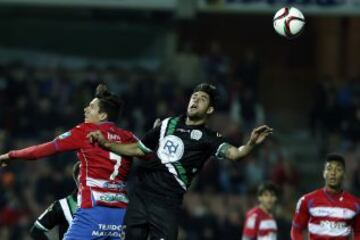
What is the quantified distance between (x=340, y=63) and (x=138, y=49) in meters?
5.27

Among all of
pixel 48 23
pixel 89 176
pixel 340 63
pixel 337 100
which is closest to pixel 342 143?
pixel 337 100

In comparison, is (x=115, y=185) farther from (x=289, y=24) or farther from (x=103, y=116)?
(x=289, y=24)

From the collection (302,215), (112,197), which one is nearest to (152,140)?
(112,197)

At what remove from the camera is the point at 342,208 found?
36.7 ft

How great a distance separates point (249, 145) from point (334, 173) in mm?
2086

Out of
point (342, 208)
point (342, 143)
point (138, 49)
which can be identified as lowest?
point (342, 208)

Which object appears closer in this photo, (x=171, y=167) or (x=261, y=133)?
(x=261, y=133)

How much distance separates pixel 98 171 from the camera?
9.46 m

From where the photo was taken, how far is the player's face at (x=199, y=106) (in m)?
10.3

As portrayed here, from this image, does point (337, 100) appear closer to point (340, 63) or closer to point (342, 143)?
point (342, 143)

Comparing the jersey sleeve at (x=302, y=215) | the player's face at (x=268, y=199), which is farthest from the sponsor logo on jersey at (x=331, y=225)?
the player's face at (x=268, y=199)

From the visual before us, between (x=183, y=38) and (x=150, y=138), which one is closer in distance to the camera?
(x=150, y=138)

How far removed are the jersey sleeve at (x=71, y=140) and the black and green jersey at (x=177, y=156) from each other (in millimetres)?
951

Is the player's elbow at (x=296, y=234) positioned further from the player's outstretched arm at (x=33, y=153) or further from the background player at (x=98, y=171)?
the player's outstretched arm at (x=33, y=153)
